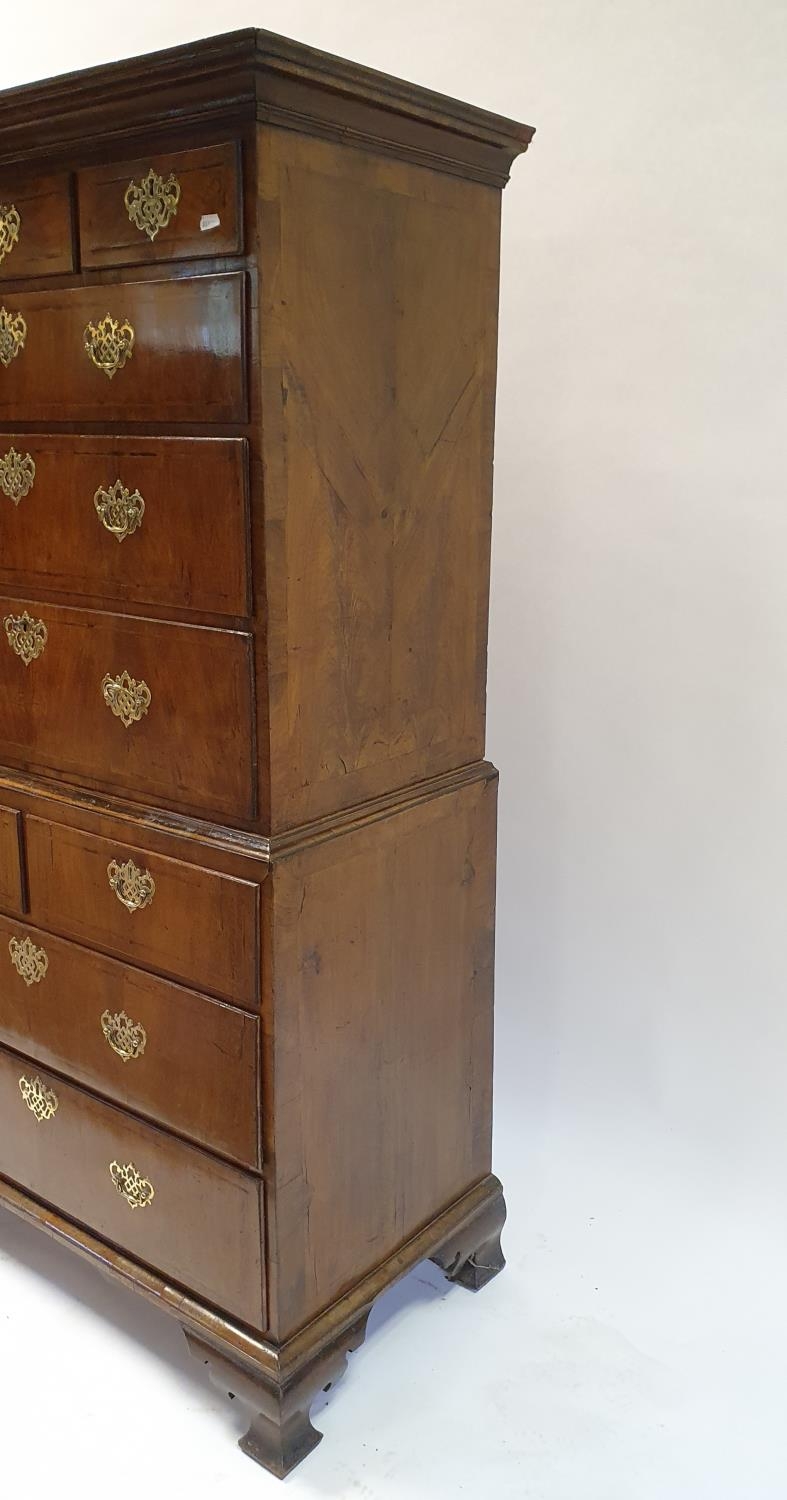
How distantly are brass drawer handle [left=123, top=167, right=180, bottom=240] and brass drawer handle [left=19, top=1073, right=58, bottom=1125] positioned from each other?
49.2 inches

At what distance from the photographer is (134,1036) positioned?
182cm

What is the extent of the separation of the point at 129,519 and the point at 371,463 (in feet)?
1.04

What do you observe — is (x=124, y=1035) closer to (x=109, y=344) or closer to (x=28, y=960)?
(x=28, y=960)

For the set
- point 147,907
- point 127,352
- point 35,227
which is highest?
point 35,227

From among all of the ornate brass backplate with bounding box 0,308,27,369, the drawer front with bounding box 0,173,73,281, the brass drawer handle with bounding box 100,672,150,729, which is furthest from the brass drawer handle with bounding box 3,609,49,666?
the drawer front with bounding box 0,173,73,281

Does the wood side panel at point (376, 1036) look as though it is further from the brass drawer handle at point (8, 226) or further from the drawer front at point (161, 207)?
the brass drawer handle at point (8, 226)

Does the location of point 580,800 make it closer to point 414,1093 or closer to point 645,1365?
point 414,1093

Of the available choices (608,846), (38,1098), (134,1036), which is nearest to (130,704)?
(134,1036)

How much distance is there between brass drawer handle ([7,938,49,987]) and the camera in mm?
1942

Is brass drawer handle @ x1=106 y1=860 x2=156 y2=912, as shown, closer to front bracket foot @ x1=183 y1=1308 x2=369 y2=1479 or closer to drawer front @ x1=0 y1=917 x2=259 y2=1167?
drawer front @ x1=0 y1=917 x2=259 y2=1167

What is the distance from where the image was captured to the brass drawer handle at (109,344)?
62.9 inches

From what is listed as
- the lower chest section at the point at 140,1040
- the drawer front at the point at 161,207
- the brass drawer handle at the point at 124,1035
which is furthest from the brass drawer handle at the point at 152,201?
the brass drawer handle at the point at 124,1035

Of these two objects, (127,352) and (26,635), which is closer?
(127,352)

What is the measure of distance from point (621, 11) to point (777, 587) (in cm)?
96
